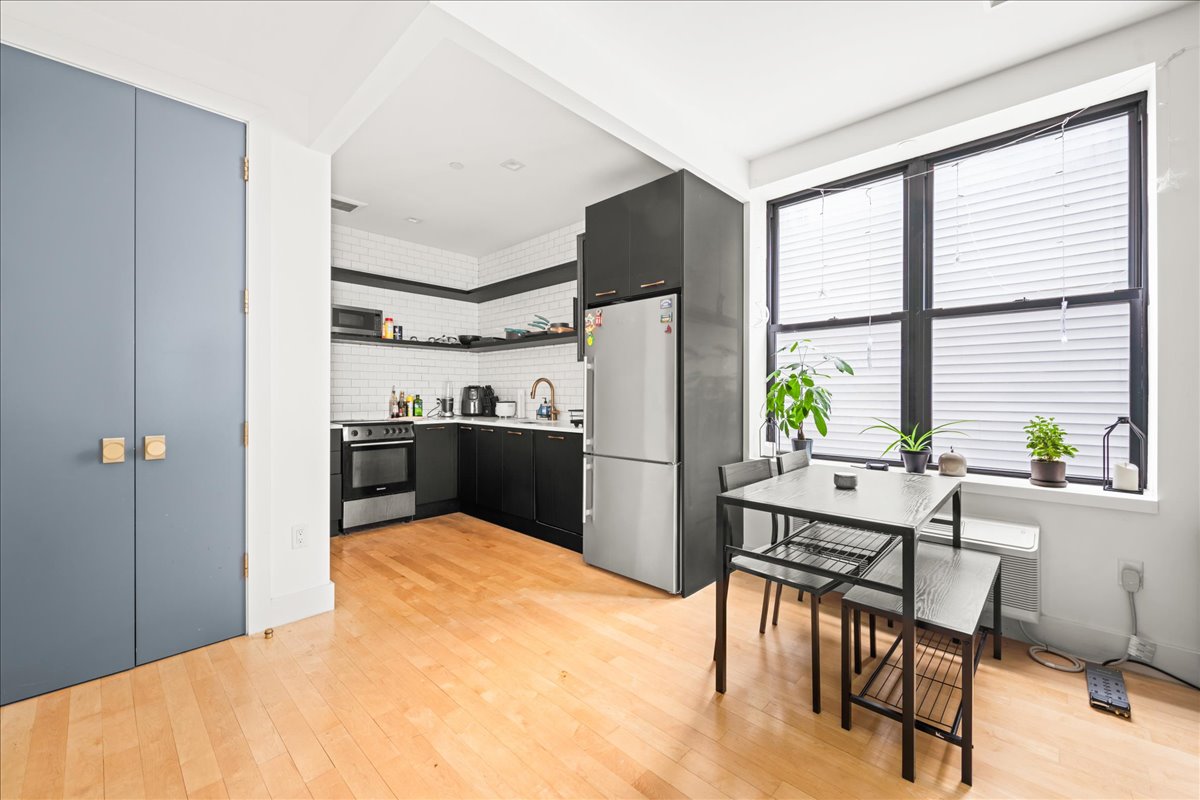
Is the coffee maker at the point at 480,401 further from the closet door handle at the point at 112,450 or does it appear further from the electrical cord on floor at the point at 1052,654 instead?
the electrical cord on floor at the point at 1052,654

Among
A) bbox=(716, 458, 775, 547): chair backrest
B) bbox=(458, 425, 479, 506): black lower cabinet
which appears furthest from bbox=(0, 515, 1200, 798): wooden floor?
bbox=(458, 425, 479, 506): black lower cabinet

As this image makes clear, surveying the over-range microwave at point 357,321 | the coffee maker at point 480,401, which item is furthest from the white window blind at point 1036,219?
the over-range microwave at point 357,321

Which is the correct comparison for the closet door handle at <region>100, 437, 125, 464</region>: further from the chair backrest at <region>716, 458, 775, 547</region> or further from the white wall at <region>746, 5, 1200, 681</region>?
the white wall at <region>746, 5, 1200, 681</region>

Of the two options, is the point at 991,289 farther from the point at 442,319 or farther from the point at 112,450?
the point at 442,319

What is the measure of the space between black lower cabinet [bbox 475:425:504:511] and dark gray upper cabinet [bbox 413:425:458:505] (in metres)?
0.35

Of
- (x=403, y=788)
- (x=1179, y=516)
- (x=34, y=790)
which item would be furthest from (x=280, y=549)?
(x=1179, y=516)

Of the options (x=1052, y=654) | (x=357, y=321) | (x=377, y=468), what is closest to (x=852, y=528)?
(x=1052, y=654)

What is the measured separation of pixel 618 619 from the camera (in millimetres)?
2850

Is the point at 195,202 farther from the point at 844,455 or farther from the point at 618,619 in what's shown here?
the point at 844,455

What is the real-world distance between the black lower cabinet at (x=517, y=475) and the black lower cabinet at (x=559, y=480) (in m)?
0.09

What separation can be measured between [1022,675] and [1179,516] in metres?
1.00

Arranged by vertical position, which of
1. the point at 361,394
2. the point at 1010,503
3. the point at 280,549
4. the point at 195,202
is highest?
the point at 195,202

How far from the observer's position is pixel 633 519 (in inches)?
135

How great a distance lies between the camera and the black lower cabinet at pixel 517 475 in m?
4.45
